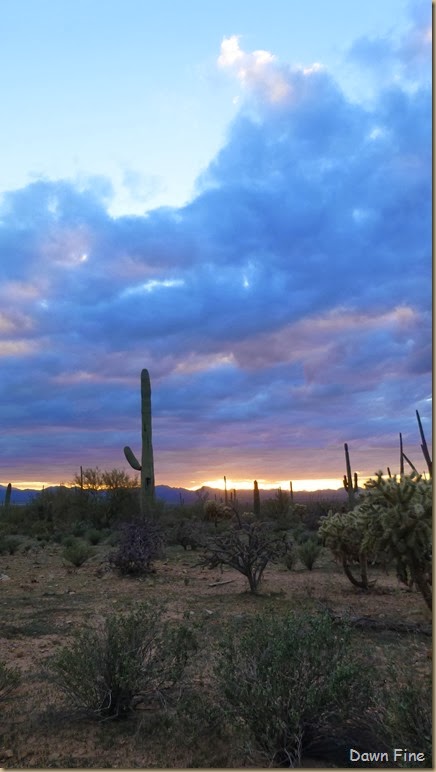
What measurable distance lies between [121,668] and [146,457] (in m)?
18.1

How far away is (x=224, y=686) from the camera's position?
4582 mm

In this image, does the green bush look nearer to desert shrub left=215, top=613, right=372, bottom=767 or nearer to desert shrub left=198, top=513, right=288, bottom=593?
desert shrub left=215, top=613, right=372, bottom=767

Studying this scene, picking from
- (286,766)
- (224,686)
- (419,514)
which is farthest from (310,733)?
(419,514)

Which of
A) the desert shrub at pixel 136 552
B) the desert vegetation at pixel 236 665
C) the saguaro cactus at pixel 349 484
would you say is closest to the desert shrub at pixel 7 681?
the desert vegetation at pixel 236 665

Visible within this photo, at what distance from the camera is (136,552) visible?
45.8 ft

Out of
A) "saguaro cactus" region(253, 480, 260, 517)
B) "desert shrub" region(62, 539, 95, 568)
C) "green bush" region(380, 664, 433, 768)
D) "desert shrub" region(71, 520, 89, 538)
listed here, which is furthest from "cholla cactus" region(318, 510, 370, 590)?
"saguaro cactus" region(253, 480, 260, 517)

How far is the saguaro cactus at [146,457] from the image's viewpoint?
76.4 ft

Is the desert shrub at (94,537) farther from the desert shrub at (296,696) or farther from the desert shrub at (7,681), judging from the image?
the desert shrub at (296,696)

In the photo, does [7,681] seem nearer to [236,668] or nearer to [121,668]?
[121,668]

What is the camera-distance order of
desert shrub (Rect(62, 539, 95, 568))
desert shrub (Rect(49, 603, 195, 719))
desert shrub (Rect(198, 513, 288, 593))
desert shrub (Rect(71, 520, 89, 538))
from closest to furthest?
desert shrub (Rect(49, 603, 195, 719)) → desert shrub (Rect(198, 513, 288, 593)) → desert shrub (Rect(62, 539, 95, 568)) → desert shrub (Rect(71, 520, 89, 538))

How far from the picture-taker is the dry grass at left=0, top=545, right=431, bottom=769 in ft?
15.0

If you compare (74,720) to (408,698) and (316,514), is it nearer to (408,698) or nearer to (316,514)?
(408,698)

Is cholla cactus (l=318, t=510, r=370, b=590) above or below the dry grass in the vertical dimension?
above

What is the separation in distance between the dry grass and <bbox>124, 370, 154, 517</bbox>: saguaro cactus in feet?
14.2
